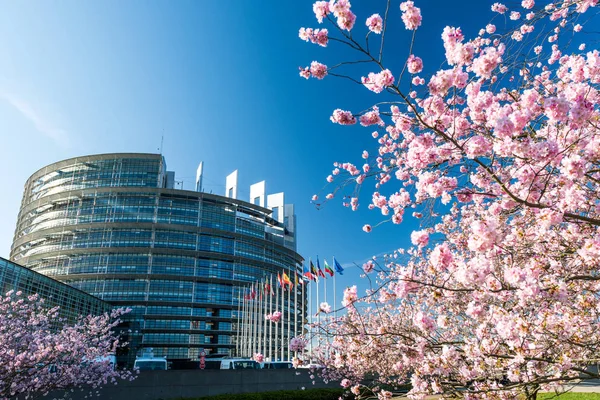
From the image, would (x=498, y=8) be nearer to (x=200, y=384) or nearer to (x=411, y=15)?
(x=411, y=15)

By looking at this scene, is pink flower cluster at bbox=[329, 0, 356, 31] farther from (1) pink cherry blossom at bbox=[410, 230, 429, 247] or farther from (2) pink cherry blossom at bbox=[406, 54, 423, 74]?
(1) pink cherry blossom at bbox=[410, 230, 429, 247]

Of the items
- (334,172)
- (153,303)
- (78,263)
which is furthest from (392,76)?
(78,263)

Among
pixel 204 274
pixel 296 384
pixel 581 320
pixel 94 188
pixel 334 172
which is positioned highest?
pixel 94 188

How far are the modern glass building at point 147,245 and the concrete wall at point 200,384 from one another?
51.1m

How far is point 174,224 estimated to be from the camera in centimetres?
7262

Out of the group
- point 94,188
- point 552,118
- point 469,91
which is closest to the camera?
point 552,118

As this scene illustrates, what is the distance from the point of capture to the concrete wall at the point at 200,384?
642 inches

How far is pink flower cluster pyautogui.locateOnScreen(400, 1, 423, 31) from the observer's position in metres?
4.82

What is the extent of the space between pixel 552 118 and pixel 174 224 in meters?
73.0

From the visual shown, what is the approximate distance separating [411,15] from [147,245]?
71.9 m

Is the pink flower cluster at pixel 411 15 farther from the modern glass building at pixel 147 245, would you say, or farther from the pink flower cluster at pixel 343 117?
the modern glass building at pixel 147 245

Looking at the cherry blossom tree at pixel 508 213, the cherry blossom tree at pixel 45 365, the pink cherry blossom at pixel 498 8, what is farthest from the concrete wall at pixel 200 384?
the pink cherry blossom at pixel 498 8

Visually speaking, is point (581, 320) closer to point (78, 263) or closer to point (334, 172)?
point (334, 172)

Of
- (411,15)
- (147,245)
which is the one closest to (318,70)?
(411,15)
